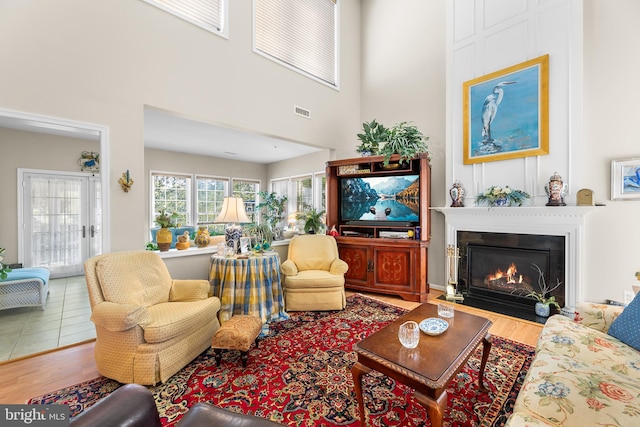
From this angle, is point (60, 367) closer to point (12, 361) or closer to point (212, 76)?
point (12, 361)

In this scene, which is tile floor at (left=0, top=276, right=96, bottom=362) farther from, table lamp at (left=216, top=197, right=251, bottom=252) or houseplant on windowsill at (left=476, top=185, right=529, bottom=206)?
houseplant on windowsill at (left=476, top=185, right=529, bottom=206)

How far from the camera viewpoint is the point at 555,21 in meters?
3.08

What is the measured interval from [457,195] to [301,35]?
3.56m

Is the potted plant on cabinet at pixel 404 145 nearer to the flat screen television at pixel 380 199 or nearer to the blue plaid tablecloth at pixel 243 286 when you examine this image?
the flat screen television at pixel 380 199

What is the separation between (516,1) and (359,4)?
9.61 feet

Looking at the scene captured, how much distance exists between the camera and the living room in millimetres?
2404

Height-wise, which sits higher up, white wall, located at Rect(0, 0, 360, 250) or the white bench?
white wall, located at Rect(0, 0, 360, 250)

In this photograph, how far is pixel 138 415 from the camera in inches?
38.0

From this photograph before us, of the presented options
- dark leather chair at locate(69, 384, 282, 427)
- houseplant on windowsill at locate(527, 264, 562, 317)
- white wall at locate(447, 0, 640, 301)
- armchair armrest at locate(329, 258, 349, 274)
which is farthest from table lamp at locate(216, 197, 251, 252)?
houseplant on windowsill at locate(527, 264, 562, 317)

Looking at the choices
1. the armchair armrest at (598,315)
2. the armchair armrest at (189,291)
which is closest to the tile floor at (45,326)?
the armchair armrest at (189,291)

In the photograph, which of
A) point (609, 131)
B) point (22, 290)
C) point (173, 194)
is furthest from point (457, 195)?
point (173, 194)

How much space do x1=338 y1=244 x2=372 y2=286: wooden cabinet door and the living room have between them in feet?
3.67

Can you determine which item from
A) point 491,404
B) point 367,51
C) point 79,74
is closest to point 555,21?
point 367,51

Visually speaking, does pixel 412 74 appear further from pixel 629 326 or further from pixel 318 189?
pixel 629 326
